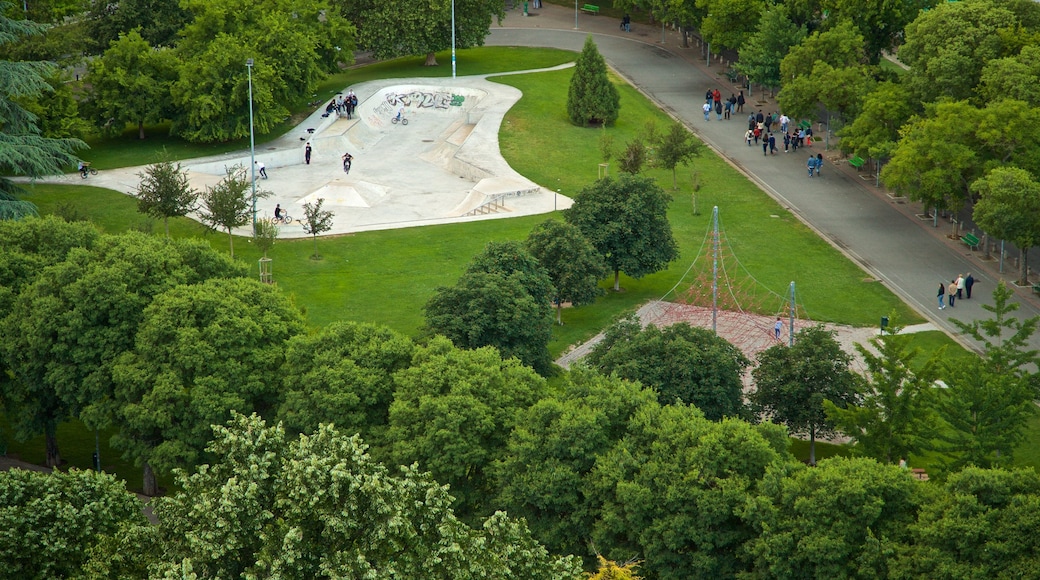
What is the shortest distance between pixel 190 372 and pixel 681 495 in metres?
16.0

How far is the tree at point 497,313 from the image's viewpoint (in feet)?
151

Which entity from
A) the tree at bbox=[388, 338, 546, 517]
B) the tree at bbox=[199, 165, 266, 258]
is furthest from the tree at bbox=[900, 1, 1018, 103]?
the tree at bbox=[388, 338, 546, 517]

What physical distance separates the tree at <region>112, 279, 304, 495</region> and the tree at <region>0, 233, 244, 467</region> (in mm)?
914

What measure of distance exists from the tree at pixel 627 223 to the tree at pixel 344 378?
16.5m

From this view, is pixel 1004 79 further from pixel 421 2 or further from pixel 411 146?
pixel 421 2

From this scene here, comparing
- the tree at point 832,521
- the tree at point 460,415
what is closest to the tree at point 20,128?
the tree at point 460,415

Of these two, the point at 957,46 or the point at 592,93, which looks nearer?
the point at 957,46

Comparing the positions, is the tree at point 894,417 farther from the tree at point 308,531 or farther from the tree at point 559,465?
the tree at point 308,531

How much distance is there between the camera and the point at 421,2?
85625 mm

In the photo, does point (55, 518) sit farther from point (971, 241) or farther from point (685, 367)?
point (971, 241)

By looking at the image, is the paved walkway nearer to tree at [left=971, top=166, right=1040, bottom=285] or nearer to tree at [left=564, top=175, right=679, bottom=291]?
tree at [left=971, top=166, right=1040, bottom=285]

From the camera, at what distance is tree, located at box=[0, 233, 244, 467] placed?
42.0m

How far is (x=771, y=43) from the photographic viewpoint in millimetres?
77188

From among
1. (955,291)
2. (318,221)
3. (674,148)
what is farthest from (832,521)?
(674,148)
